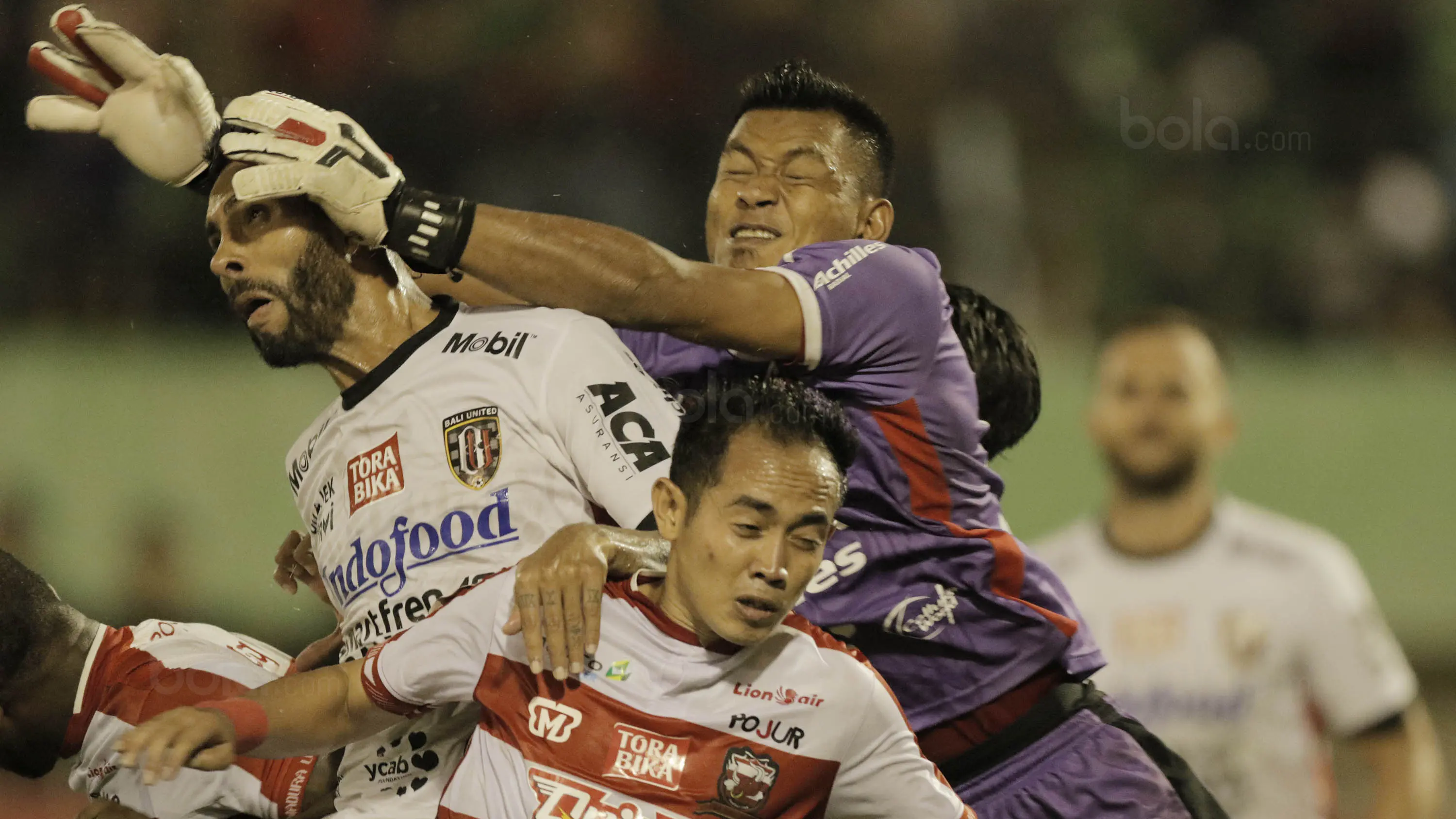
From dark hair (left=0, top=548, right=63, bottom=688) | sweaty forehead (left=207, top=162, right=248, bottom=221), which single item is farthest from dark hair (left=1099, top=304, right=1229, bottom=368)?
dark hair (left=0, top=548, right=63, bottom=688)

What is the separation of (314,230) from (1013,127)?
5.11m

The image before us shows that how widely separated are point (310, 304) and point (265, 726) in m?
0.93

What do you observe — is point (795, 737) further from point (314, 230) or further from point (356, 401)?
point (314, 230)

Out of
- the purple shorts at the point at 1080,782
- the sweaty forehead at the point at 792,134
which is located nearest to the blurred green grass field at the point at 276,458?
the sweaty forehead at the point at 792,134

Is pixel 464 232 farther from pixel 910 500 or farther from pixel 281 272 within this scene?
pixel 910 500

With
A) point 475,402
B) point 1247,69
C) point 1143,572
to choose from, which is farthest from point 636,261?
point 1247,69

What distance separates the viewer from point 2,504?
571 cm

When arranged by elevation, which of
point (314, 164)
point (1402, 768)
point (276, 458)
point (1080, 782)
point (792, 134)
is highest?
point (792, 134)

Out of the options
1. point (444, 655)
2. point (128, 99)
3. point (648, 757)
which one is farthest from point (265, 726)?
point (128, 99)

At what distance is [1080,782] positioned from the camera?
3.80m

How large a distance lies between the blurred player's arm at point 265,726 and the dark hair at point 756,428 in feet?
2.35

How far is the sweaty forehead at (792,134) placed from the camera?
3.96 m

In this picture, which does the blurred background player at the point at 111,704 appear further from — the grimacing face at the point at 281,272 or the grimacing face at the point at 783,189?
the grimacing face at the point at 783,189

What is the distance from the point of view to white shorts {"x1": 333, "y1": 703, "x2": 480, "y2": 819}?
10.8ft
